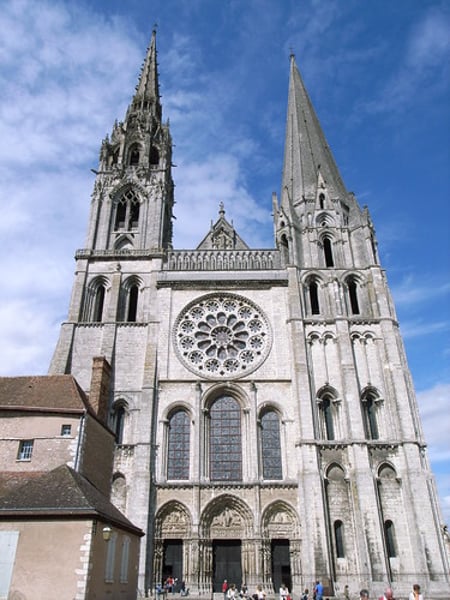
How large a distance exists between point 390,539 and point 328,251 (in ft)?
48.3

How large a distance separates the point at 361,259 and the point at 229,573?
1630 centimetres

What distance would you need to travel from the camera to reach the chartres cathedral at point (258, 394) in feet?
62.6

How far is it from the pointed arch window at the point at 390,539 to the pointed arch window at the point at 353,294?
9.99 meters

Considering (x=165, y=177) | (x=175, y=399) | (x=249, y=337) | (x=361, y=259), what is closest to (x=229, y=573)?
(x=175, y=399)

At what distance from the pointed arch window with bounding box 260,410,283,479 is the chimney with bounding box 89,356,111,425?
22.4 feet

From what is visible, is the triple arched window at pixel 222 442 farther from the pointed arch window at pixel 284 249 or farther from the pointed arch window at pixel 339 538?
the pointed arch window at pixel 284 249

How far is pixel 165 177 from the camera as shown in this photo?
30031 millimetres

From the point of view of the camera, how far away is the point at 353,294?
2591 centimetres

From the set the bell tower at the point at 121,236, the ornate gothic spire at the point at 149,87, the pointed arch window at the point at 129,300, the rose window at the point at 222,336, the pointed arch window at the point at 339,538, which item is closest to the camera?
the pointed arch window at the point at 339,538

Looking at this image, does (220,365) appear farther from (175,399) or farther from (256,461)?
(256,461)

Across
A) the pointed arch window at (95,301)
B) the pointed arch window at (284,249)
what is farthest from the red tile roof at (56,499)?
the pointed arch window at (284,249)

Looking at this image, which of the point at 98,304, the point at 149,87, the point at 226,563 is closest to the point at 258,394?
the point at 226,563

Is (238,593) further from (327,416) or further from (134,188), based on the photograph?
(134,188)

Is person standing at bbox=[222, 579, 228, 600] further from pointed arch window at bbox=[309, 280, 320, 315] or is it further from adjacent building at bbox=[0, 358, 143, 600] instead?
pointed arch window at bbox=[309, 280, 320, 315]
